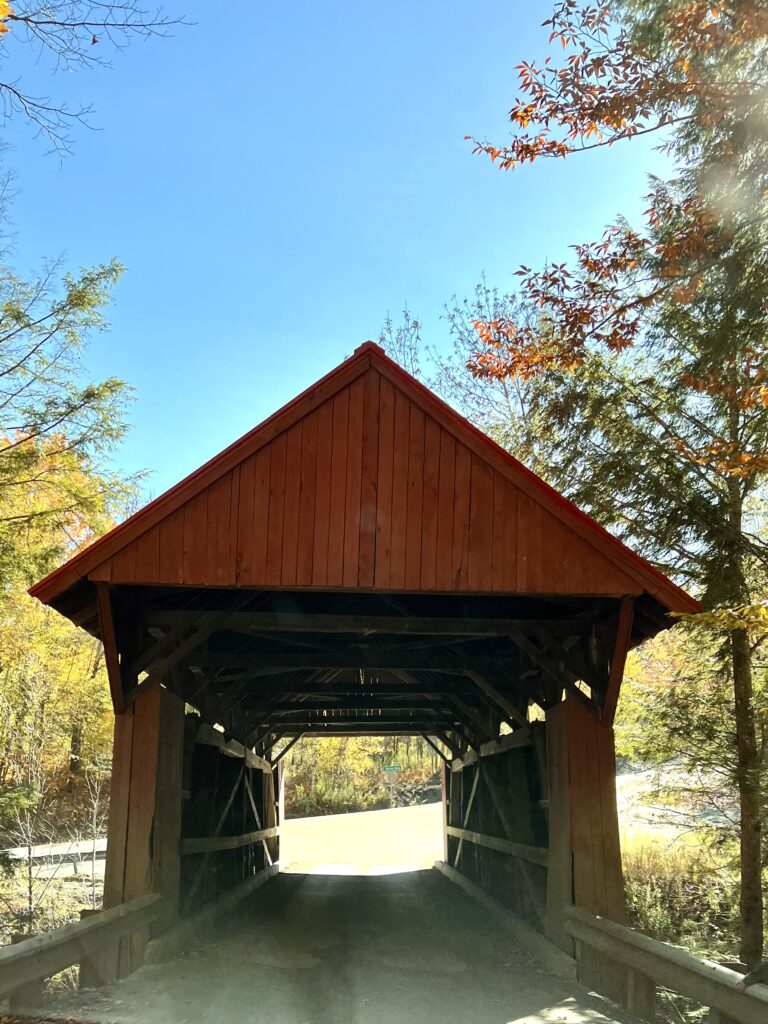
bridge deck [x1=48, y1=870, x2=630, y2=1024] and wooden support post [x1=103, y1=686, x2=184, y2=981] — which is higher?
wooden support post [x1=103, y1=686, x2=184, y2=981]

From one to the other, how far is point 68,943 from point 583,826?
371 cm

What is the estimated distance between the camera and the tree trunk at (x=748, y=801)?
826 centimetres

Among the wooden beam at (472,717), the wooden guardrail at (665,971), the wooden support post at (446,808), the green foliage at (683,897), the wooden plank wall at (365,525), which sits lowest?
the green foliage at (683,897)

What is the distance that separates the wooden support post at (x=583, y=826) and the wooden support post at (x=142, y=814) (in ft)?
10.2

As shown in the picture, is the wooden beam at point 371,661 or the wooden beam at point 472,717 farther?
the wooden beam at point 472,717

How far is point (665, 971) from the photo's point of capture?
4508 millimetres

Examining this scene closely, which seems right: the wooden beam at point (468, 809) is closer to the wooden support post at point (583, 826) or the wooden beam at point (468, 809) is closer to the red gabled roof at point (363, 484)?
the wooden support post at point (583, 826)

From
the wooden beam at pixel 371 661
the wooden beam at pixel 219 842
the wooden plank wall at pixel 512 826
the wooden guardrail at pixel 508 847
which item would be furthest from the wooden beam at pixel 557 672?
the wooden beam at pixel 219 842

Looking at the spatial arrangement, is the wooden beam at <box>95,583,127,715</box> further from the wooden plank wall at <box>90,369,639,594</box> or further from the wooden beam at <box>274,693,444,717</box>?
the wooden beam at <box>274,693,444,717</box>

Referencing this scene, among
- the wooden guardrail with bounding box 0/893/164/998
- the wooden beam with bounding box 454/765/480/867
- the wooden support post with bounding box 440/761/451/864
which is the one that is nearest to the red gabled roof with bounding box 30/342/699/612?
the wooden guardrail with bounding box 0/893/164/998

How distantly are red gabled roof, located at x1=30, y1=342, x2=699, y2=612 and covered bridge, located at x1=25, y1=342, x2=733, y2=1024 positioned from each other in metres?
0.01

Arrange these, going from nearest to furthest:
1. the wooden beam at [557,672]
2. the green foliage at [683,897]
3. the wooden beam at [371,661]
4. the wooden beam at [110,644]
A: 1. the wooden beam at [110,644]
2. the wooden beam at [557,672]
3. the wooden beam at [371,661]
4. the green foliage at [683,897]

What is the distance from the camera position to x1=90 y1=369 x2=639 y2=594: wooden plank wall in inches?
227

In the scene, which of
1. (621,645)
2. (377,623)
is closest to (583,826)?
(621,645)
